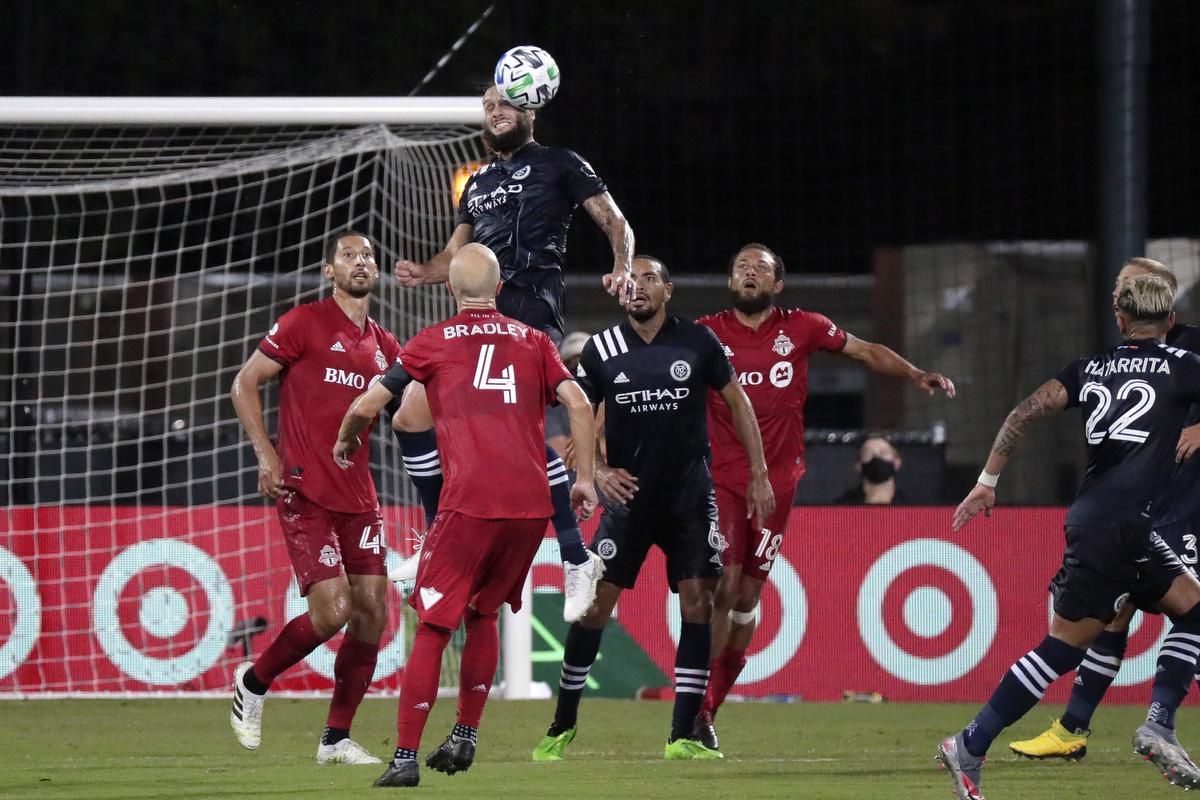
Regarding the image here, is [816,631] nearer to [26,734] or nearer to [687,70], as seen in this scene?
[26,734]

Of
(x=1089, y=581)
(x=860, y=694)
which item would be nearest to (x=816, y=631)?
(x=860, y=694)

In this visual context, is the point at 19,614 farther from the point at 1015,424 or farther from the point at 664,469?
the point at 1015,424

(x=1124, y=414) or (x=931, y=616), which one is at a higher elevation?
(x=1124, y=414)

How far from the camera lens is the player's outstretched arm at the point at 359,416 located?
22.3 feet

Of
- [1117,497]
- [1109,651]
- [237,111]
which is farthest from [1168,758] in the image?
[237,111]

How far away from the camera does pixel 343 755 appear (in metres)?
8.17

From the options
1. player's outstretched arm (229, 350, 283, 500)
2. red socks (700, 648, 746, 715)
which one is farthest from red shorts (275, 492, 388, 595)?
red socks (700, 648, 746, 715)

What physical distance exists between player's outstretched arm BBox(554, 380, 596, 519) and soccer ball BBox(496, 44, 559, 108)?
5.34 feet

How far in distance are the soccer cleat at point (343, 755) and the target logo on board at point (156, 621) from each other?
4274 millimetres

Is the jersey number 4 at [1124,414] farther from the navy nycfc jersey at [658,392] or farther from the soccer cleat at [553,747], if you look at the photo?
the soccer cleat at [553,747]

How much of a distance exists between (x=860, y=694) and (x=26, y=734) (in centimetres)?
568

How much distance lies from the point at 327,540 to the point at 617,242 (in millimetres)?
2137

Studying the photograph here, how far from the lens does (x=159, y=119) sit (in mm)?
11188

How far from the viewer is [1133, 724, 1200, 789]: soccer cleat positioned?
22.9 ft
